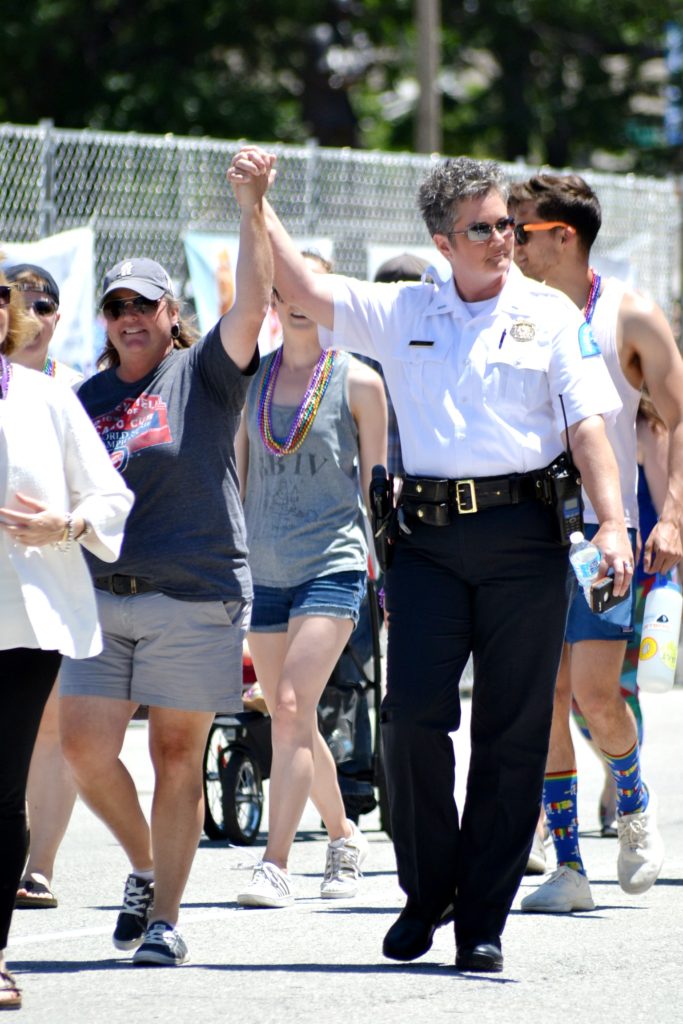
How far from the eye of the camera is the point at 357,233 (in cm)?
1337

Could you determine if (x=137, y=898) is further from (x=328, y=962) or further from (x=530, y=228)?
(x=530, y=228)

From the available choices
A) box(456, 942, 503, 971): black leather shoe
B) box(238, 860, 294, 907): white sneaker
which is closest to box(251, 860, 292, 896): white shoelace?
box(238, 860, 294, 907): white sneaker

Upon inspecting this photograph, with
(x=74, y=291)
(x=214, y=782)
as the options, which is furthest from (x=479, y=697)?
(x=74, y=291)

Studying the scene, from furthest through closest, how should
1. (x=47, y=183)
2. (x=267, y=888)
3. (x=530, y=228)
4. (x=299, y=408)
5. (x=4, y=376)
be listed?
(x=47, y=183)
(x=299, y=408)
(x=530, y=228)
(x=267, y=888)
(x=4, y=376)

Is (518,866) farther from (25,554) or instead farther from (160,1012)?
(25,554)

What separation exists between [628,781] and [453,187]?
2.11 meters

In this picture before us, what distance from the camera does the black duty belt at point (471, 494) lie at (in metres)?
5.00

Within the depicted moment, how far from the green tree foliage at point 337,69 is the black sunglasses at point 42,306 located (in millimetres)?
20481

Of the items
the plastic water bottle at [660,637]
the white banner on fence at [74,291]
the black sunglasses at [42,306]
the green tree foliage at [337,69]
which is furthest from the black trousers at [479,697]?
the green tree foliage at [337,69]

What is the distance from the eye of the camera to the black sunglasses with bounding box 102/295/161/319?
17.4 feet

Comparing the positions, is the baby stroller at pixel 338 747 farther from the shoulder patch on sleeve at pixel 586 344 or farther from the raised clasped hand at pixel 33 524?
the raised clasped hand at pixel 33 524

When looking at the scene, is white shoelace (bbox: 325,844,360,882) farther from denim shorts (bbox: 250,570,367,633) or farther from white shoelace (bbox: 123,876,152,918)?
white shoelace (bbox: 123,876,152,918)

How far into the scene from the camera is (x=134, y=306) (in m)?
5.31

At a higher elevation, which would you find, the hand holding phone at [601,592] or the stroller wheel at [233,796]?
the hand holding phone at [601,592]
